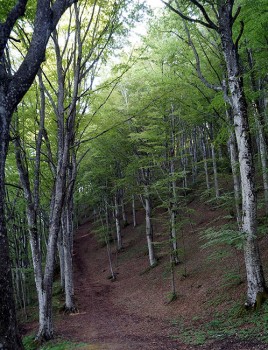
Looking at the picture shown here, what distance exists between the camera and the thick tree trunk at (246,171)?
689 cm

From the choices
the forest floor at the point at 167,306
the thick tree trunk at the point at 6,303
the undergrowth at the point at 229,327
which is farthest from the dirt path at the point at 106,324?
the thick tree trunk at the point at 6,303

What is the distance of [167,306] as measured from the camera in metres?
11.6

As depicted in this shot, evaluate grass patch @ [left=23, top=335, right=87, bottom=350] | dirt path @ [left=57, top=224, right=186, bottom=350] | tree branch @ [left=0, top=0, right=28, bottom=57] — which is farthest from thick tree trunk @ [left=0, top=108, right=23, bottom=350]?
grass patch @ [left=23, top=335, right=87, bottom=350]

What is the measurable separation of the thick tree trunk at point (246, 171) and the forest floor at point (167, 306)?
806mm

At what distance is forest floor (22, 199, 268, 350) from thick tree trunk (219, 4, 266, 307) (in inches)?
31.7

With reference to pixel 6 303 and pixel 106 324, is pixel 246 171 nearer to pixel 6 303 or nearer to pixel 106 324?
pixel 6 303

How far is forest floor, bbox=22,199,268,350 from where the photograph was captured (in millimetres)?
6623

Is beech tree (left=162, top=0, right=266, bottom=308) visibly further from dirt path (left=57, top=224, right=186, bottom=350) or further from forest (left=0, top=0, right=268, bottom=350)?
dirt path (left=57, top=224, right=186, bottom=350)

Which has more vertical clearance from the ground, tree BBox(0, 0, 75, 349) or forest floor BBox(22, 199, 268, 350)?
tree BBox(0, 0, 75, 349)

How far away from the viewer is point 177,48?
41.1 ft

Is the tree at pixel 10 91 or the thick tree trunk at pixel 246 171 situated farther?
the thick tree trunk at pixel 246 171

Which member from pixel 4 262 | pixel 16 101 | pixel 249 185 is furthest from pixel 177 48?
pixel 4 262

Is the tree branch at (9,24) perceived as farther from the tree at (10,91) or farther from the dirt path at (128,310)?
the dirt path at (128,310)

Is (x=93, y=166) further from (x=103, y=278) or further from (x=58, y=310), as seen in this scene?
(x=58, y=310)
